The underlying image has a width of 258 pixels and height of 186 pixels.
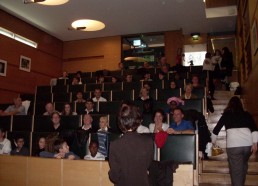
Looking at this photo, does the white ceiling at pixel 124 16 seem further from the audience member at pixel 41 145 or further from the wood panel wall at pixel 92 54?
the audience member at pixel 41 145

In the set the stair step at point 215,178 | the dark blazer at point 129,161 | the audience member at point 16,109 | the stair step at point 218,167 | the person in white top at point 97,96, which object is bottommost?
the stair step at point 215,178

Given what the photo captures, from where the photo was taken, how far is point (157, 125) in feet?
11.5

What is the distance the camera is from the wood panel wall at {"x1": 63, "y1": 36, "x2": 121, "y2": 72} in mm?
8078

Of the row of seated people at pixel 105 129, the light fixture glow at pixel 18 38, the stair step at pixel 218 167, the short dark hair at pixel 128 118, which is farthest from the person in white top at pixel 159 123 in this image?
the light fixture glow at pixel 18 38

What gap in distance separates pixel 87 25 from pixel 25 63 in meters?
1.65

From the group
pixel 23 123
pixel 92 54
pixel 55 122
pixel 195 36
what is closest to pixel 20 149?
pixel 55 122

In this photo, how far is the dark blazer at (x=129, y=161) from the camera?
4.62 feet

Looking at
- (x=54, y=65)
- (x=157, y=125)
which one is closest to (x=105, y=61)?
(x=54, y=65)

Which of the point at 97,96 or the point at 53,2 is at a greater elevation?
the point at 53,2

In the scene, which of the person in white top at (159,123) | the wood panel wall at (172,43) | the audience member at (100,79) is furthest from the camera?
the wood panel wall at (172,43)

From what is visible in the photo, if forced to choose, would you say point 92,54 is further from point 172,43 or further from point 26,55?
point 172,43

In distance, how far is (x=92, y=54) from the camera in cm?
825

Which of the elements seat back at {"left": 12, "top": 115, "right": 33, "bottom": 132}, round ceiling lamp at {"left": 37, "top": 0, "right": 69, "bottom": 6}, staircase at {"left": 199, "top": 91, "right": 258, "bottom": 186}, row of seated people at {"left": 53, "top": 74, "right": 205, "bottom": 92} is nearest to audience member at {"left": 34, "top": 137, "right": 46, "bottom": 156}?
seat back at {"left": 12, "top": 115, "right": 33, "bottom": 132}

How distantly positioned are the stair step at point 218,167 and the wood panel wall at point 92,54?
16.2 feet
